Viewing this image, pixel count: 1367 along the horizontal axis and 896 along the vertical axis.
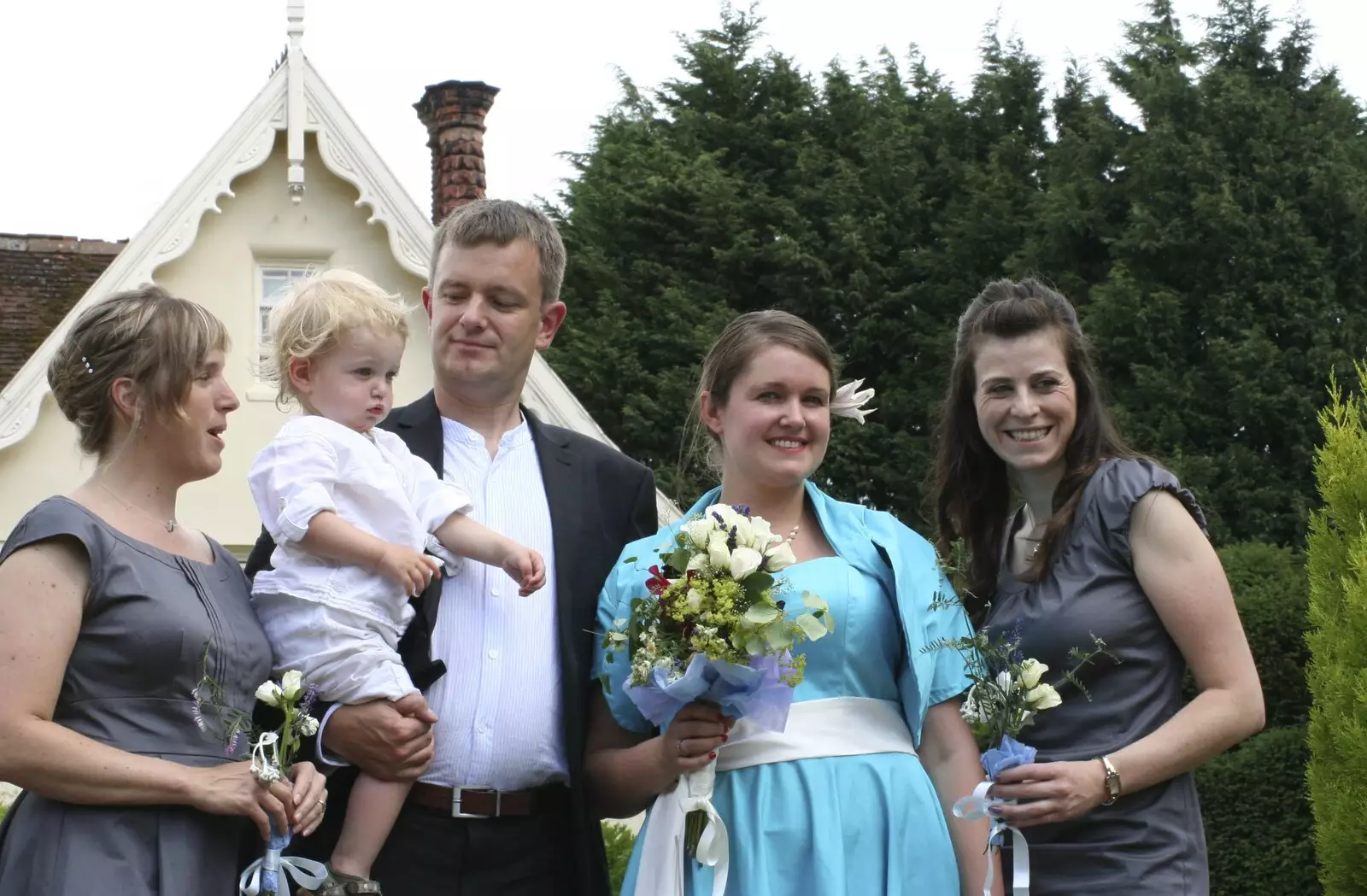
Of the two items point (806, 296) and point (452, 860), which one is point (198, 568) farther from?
point (806, 296)

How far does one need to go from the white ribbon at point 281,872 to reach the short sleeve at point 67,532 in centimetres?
74

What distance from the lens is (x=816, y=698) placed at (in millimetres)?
4102

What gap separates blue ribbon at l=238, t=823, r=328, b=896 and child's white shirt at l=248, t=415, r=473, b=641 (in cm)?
60

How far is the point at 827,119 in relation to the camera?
2448 centimetres

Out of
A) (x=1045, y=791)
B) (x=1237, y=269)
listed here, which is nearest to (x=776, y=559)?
(x=1045, y=791)

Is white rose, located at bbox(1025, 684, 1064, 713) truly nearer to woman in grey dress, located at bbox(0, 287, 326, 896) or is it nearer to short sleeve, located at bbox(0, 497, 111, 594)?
woman in grey dress, located at bbox(0, 287, 326, 896)

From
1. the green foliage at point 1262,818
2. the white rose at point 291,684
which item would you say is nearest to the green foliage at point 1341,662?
the green foliage at point 1262,818

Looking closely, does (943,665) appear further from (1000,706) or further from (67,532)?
(67,532)

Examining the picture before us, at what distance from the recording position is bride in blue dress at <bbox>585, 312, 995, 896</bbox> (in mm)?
3973

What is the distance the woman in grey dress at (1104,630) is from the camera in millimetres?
4082

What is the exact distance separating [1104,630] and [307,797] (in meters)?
2.05

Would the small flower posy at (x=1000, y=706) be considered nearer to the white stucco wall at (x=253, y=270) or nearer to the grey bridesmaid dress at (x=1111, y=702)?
the grey bridesmaid dress at (x=1111, y=702)

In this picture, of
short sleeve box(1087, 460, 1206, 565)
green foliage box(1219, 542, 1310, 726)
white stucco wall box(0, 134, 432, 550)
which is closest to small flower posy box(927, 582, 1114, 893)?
short sleeve box(1087, 460, 1206, 565)

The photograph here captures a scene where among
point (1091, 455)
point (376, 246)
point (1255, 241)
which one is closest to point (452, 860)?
point (1091, 455)
